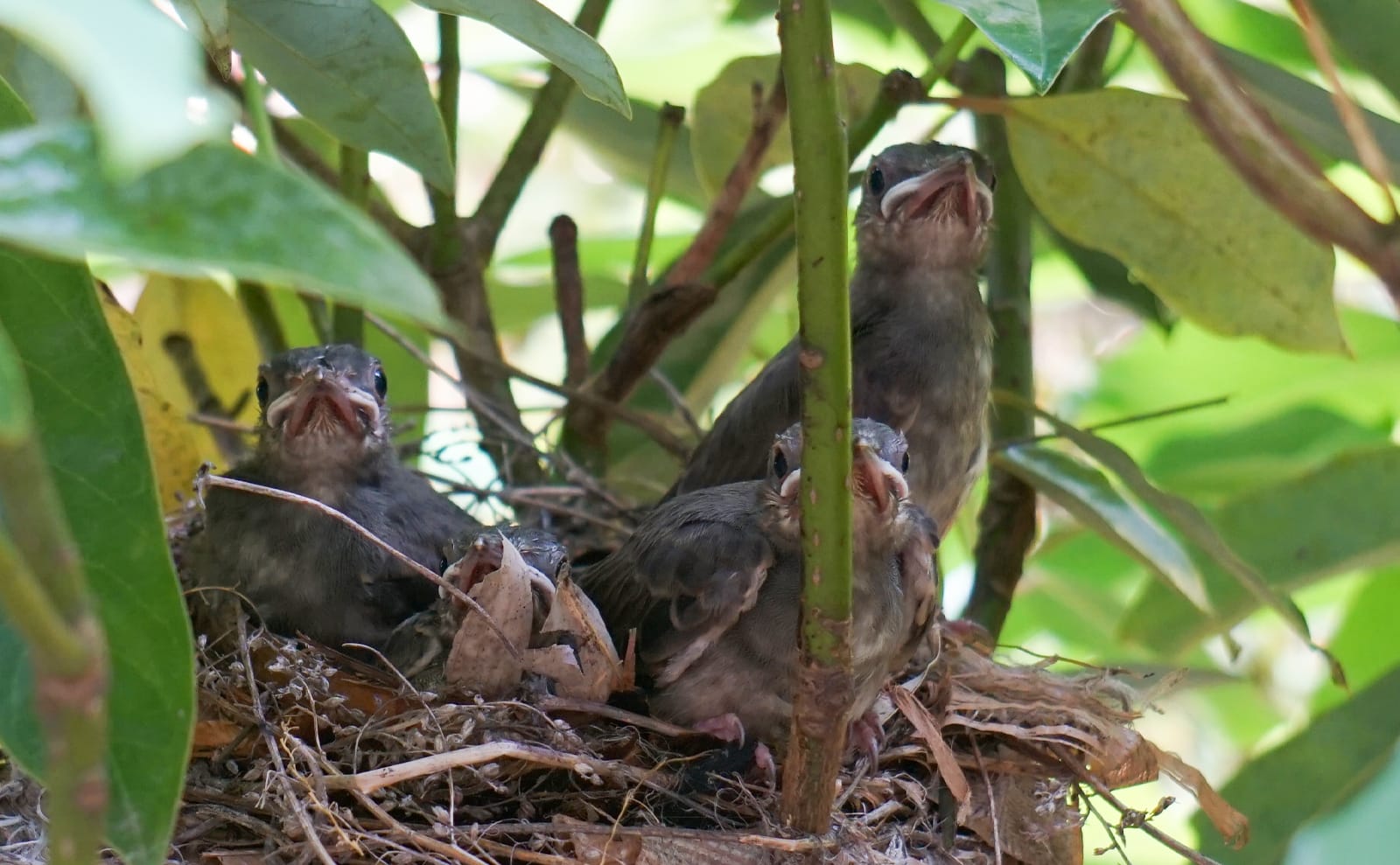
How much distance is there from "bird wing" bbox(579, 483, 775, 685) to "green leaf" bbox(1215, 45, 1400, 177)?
727mm

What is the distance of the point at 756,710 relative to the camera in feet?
5.56

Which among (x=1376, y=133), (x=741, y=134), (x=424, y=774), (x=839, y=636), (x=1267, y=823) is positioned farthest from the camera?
(x=741, y=134)

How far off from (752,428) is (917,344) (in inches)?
10.1

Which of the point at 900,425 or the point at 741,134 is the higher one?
the point at 741,134

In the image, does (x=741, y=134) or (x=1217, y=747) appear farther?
(x=1217, y=747)

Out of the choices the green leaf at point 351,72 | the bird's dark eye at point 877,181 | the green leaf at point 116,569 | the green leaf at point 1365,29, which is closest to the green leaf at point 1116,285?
the bird's dark eye at point 877,181

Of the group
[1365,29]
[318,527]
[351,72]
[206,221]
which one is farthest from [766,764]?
[206,221]

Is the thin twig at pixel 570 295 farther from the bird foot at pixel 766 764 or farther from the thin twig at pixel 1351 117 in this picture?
the thin twig at pixel 1351 117

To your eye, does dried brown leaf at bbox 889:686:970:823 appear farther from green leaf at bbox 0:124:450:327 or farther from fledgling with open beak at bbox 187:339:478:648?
green leaf at bbox 0:124:450:327

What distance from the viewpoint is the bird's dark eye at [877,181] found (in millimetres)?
2244

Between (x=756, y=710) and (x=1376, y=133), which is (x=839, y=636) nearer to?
(x=756, y=710)

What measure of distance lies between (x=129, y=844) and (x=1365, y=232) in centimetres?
71

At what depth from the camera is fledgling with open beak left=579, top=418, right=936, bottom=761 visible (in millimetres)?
1681

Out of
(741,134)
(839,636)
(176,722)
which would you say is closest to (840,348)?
(839,636)
